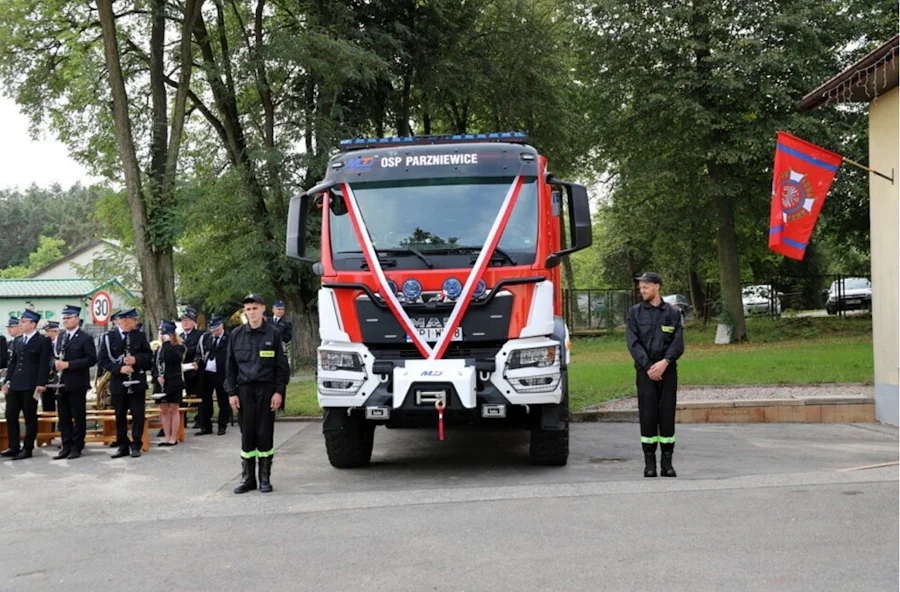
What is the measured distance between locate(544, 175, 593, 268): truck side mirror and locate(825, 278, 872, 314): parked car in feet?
98.2

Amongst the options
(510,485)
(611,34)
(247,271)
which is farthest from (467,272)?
(611,34)

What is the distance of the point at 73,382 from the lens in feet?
36.8

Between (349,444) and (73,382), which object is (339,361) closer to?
(349,444)

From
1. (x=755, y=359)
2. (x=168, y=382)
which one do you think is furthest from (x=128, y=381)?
(x=755, y=359)

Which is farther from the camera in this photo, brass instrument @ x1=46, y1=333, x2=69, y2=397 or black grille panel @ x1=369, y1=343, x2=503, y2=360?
brass instrument @ x1=46, y1=333, x2=69, y2=397

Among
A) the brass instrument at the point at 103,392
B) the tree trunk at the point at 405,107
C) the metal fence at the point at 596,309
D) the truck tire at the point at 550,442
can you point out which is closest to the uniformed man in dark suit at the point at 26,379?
the brass instrument at the point at 103,392

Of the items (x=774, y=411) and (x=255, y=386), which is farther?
(x=774, y=411)

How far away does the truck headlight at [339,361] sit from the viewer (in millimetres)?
8742

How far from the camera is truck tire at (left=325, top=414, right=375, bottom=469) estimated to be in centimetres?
961

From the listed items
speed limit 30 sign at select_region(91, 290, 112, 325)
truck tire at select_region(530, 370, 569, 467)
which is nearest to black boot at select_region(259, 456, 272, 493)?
truck tire at select_region(530, 370, 569, 467)

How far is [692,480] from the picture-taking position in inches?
329

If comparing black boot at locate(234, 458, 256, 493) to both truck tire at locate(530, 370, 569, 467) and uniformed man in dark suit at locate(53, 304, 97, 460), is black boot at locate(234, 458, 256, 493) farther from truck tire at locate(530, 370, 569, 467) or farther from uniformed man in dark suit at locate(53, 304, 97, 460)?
uniformed man in dark suit at locate(53, 304, 97, 460)

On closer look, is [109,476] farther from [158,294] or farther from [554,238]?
[158,294]

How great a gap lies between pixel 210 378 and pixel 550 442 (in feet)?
21.5
